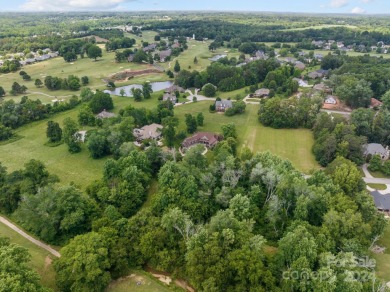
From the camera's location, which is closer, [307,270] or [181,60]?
[307,270]

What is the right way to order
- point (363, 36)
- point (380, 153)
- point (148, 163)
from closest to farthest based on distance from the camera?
point (148, 163) < point (380, 153) < point (363, 36)

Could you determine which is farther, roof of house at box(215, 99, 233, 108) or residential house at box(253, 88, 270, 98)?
residential house at box(253, 88, 270, 98)

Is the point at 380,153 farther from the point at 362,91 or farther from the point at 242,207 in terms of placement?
the point at 242,207

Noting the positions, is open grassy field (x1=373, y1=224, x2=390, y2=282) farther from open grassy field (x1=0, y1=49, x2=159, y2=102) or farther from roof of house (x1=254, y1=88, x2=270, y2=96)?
open grassy field (x1=0, y1=49, x2=159, y2=102)

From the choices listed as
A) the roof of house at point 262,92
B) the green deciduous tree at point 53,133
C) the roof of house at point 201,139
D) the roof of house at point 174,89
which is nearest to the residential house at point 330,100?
the roof of house at point 262,92

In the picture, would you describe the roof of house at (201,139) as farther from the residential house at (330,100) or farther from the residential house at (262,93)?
the residential house at (330,100)

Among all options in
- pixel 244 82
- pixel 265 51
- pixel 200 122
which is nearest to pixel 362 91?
pixel 244 82

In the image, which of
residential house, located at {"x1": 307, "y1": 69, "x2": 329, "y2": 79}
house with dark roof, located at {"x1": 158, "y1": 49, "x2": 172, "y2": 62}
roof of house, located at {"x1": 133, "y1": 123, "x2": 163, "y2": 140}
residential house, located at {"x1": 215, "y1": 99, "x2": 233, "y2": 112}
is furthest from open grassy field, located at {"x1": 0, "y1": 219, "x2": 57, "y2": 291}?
house with dark roof, located at {"x1": 158, "y1": 49, "x2": 172, "y2": 62}
